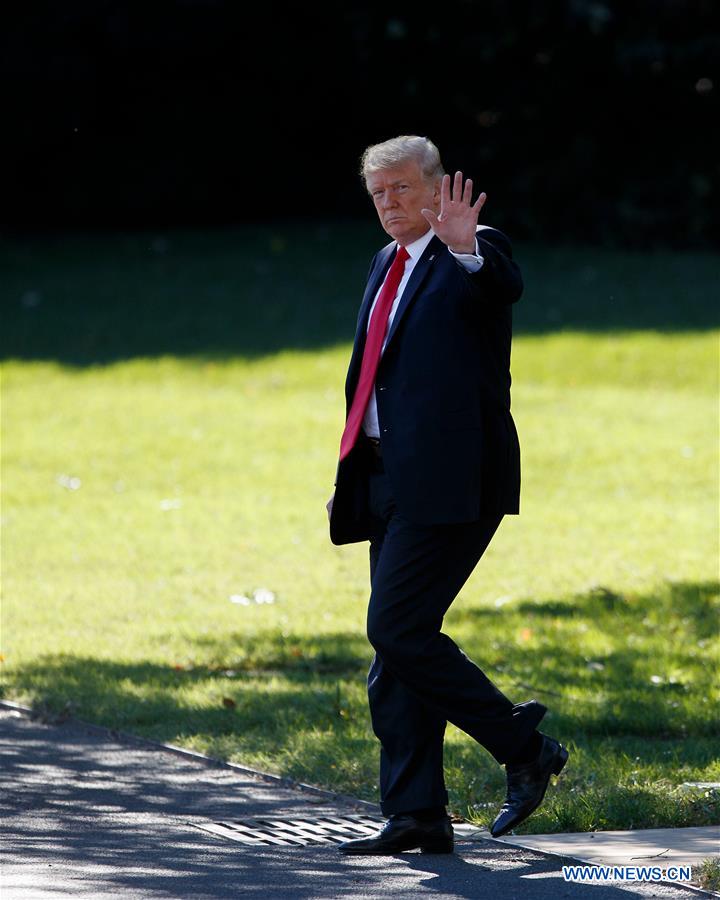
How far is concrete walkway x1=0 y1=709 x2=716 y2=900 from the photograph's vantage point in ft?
15.4

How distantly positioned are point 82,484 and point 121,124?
14.7m

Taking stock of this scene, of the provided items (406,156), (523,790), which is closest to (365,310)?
(406,156)

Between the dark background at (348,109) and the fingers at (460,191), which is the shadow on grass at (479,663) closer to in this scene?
the fingers at (460,191)

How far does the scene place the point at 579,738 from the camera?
6539mm

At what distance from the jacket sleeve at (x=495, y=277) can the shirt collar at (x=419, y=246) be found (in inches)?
10.3

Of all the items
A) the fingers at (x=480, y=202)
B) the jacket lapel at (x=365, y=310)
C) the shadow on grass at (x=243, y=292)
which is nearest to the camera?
the fingers at (x=480, y=202)

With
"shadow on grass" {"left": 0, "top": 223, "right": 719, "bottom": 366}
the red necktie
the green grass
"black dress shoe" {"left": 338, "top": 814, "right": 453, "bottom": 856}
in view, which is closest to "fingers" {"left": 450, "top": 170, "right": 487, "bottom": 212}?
the red necktie

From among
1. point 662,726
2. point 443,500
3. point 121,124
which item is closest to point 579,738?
point 662,726

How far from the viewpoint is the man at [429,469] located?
15.9 ft

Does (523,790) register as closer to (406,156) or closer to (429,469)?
(429,469)

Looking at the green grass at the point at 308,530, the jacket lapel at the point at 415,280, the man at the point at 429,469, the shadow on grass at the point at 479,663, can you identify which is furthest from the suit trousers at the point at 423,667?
the shadow on grass at the point at 479,663

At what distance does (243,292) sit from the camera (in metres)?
22.1

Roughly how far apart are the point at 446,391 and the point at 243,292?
1745 centimetres

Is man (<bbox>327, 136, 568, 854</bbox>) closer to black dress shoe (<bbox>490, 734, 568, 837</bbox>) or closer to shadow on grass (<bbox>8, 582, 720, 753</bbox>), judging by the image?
black dress shoe (<bbox>490, 734, 568, 837</bbox>)
